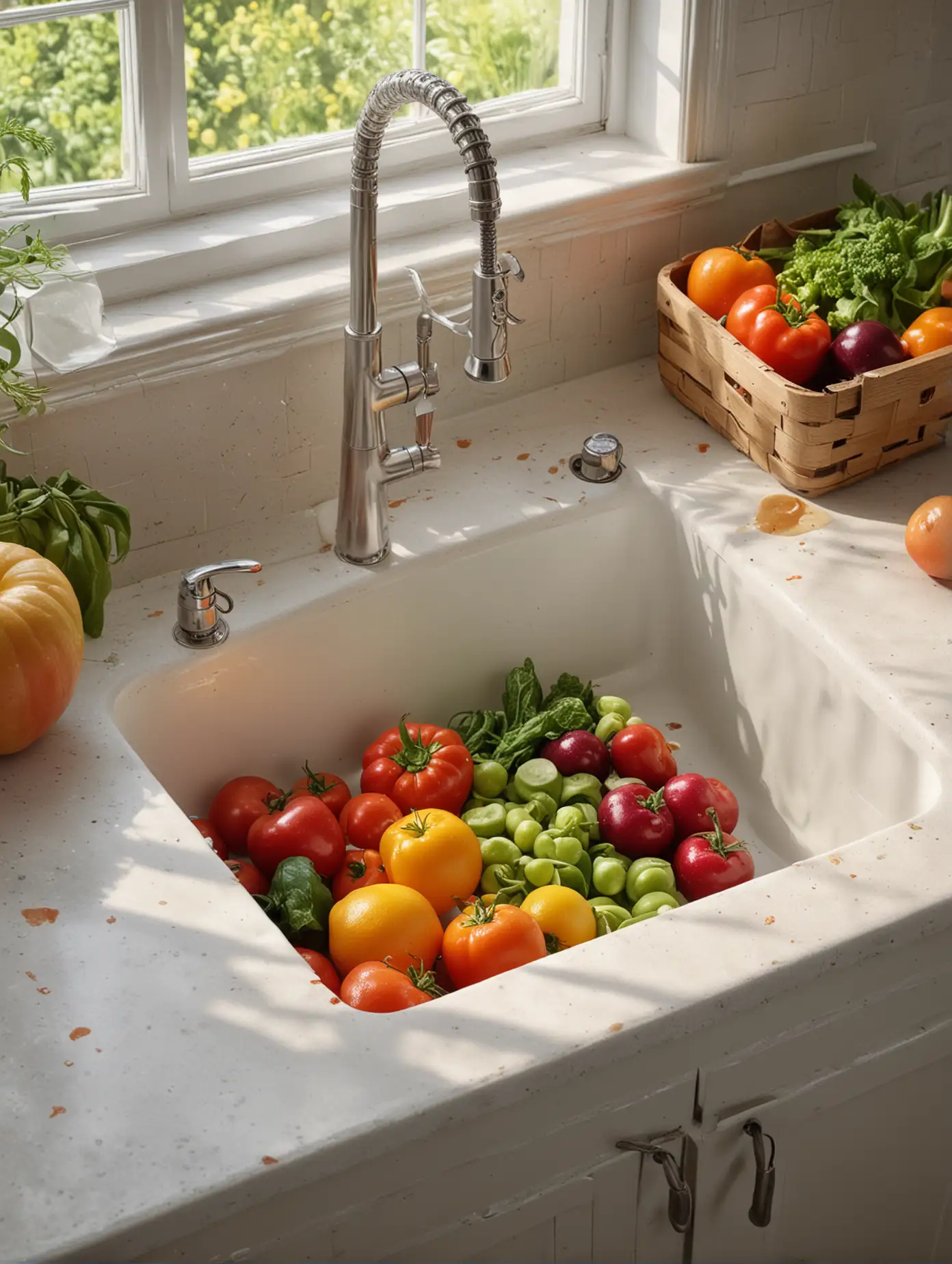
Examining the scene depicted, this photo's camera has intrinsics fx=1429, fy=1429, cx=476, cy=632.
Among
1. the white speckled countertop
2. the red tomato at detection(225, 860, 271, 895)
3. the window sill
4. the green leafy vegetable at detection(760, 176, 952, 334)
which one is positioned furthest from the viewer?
the green leafy vegetable at detection(760, 176, 952, 334)

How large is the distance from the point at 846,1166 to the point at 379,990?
50cm

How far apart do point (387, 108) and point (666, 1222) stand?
99 centimetres

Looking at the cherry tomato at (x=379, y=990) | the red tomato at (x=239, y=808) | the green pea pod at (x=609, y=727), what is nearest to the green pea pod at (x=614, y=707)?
the green pea pod at (x=609, y=727)

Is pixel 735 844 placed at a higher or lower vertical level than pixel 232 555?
lower

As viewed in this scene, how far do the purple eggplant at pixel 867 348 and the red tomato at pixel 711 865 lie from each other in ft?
1.63

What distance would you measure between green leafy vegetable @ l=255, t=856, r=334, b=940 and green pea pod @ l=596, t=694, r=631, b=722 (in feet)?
1.29

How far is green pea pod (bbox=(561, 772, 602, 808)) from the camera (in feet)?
4.69

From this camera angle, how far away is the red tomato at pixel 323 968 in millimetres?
1196

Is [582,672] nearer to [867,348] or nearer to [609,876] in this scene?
[609,876]

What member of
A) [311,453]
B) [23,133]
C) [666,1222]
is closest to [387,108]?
[23,133]

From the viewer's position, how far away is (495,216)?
48.8 inches

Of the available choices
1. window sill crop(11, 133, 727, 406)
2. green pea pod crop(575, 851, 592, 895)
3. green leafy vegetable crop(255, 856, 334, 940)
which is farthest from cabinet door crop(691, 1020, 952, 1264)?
window sill crop(11, 133, 727, 406)

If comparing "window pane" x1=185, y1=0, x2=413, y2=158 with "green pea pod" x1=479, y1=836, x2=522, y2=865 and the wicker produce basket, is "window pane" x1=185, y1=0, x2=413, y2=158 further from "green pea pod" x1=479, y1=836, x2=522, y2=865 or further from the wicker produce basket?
"green pea pod" x1=479, y1=836, x2=522, y2=865

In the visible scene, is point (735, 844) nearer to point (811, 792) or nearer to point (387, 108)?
point (811, 792)
